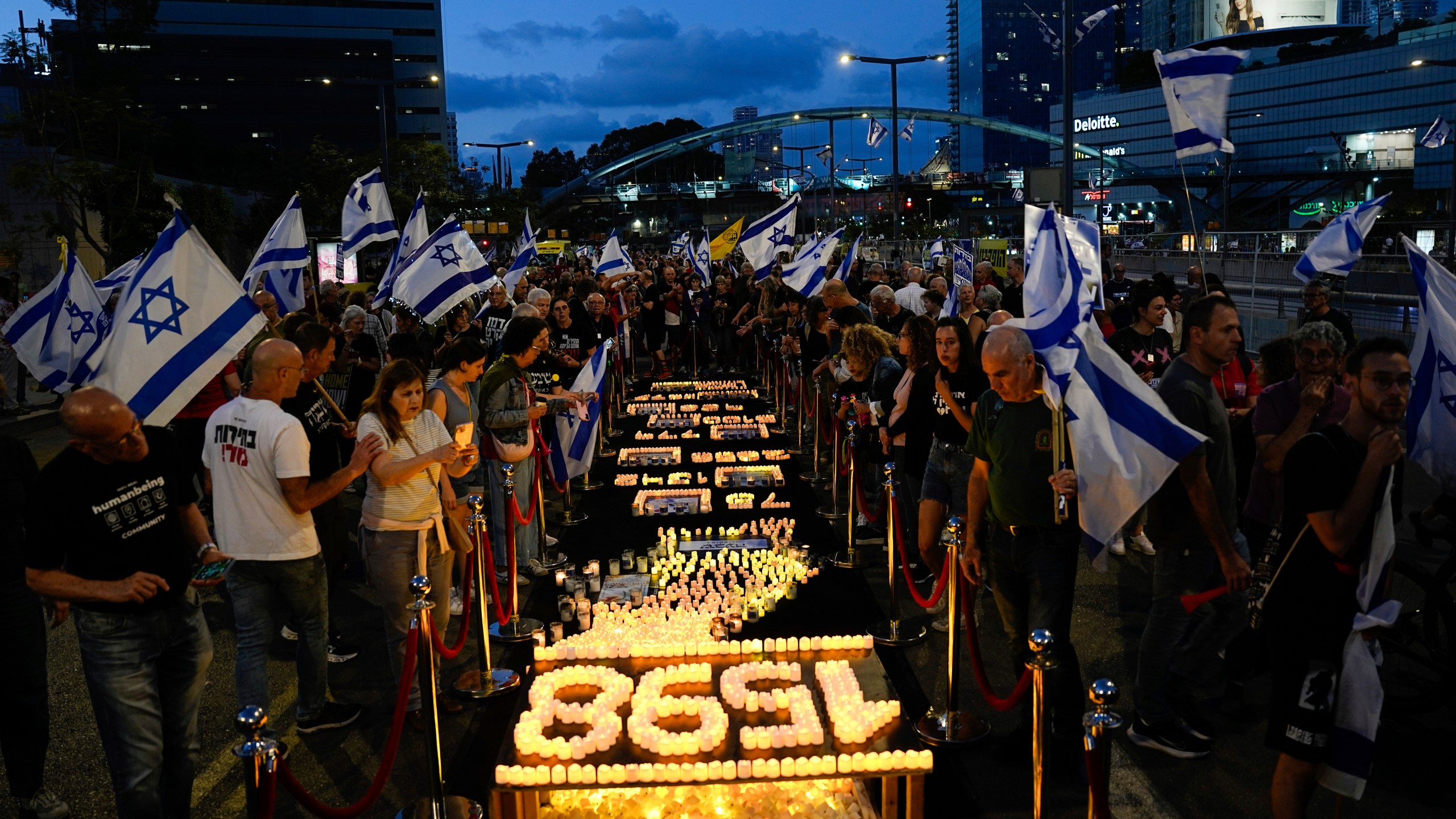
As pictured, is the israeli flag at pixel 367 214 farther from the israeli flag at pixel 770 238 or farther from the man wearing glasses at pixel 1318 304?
the man wearing glasses at pixel 1318 304

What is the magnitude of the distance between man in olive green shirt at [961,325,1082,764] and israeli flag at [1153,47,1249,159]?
16.0ft

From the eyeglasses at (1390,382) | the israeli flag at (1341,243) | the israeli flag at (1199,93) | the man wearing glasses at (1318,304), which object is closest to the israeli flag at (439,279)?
the israeli flag at (1199,93)

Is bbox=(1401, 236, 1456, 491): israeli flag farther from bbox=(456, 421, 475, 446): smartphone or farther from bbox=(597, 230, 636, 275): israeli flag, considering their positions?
bbox=(597, 230, 636, 275): israeli flag

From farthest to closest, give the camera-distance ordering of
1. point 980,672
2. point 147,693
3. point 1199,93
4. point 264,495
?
point 1199,93, point 980,672, point 264,495, point 147,693

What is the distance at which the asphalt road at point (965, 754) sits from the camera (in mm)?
5191

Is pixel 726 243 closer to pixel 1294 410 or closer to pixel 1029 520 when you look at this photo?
pixel 1294 410

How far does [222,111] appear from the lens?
106 metres

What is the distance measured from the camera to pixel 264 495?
5387mm

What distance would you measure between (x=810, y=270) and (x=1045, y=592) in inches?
395

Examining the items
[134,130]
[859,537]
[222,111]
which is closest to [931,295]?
[859,537]

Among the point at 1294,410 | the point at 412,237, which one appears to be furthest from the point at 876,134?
the point at 1294,410

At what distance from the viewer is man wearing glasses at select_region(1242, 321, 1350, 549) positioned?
628 cm

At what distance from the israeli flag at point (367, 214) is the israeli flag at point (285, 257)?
273 centimetres

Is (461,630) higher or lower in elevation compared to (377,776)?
higher
